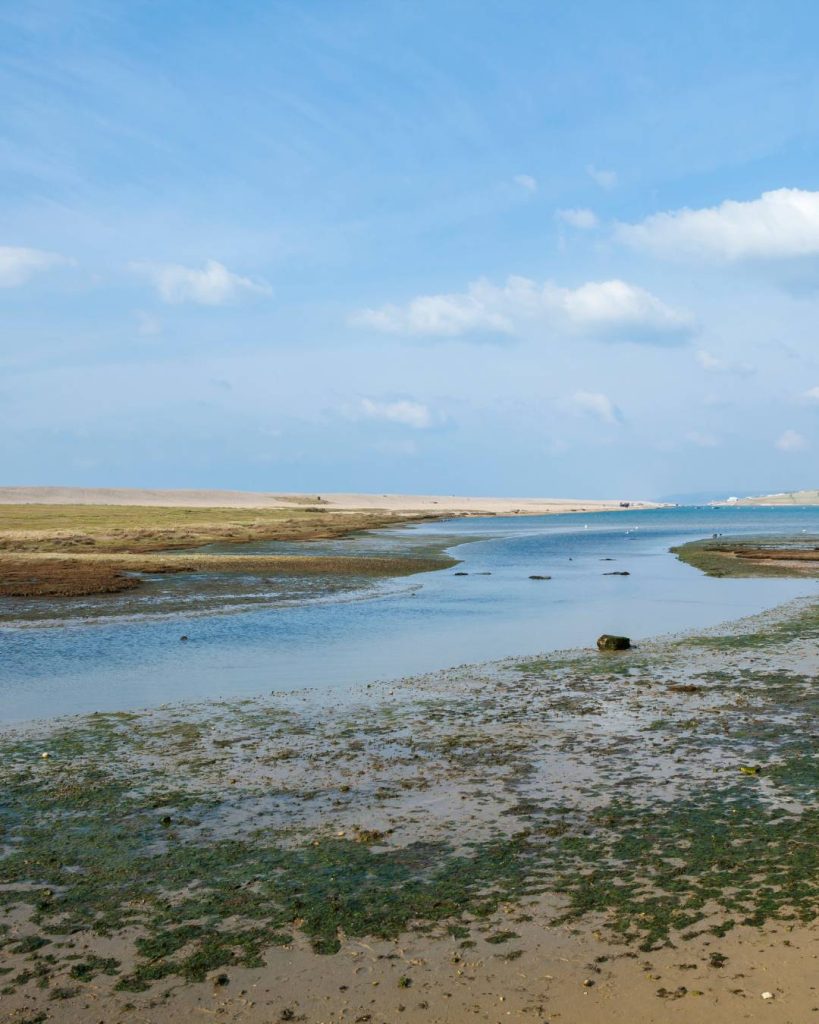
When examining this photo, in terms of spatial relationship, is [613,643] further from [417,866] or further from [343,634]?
[417,866]

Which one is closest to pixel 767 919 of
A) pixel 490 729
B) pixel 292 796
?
pixel 292 796

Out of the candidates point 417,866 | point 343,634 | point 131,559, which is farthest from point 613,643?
point 131,559

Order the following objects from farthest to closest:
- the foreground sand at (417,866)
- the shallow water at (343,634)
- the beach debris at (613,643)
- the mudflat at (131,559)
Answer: the mudflat at (131,559) → the beach debris at (613,643) → the shallow water at (343,634) → the foreground sand at (417,866)

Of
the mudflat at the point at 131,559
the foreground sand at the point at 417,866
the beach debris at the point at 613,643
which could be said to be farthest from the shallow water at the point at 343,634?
the mudflat at the point at 131,559

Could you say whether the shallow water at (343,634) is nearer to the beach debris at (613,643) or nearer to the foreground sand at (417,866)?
the beach debris at (613,643)

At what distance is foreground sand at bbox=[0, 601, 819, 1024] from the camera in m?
7.73

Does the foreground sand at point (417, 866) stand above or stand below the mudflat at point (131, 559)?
below

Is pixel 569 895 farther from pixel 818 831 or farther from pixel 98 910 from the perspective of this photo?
pixel 98 910

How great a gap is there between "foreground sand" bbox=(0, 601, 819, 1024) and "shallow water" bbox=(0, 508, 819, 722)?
13.6 ft

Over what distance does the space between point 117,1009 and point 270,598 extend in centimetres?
3207

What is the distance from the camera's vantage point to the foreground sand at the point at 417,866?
25.4ft

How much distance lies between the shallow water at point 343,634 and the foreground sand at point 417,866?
416cm

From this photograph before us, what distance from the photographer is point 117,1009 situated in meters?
7.58

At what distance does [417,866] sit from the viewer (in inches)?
404
